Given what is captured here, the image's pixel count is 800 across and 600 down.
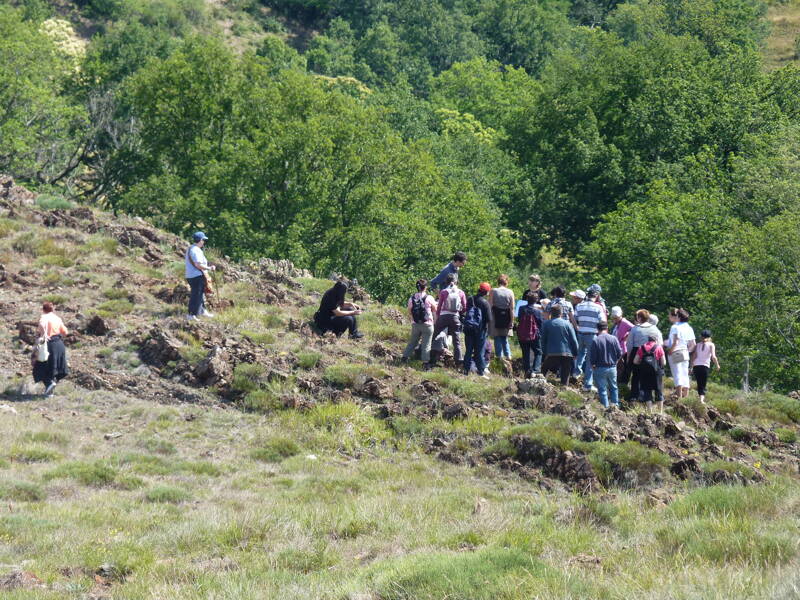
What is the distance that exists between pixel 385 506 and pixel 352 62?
302 ft

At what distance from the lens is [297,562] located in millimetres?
9242

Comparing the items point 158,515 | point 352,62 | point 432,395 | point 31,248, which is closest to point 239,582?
point 158,515

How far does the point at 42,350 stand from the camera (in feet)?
50.2

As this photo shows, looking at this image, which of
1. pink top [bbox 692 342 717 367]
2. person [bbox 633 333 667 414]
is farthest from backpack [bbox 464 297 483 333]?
pink top [bbox 692 342 717 367]

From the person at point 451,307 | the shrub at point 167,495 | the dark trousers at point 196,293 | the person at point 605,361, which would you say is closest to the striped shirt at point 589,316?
the person at point 605,361

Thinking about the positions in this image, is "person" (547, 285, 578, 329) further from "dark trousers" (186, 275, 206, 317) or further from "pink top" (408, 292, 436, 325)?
"dark trousers" (186, 275, 206, 317)

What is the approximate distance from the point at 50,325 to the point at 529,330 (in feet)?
27.9

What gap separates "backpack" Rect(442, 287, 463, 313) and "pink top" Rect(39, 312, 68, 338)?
6.78m

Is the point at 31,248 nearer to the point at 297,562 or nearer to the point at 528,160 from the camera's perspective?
the point at 297,562

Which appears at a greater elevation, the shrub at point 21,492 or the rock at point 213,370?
the rock at point 213,370

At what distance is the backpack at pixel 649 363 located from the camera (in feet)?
54.4

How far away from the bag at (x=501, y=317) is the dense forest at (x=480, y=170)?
1342cm

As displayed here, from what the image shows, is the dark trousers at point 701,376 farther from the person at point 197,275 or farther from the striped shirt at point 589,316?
the person at point 197,275

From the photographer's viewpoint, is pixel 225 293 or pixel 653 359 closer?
pixel 653 359
